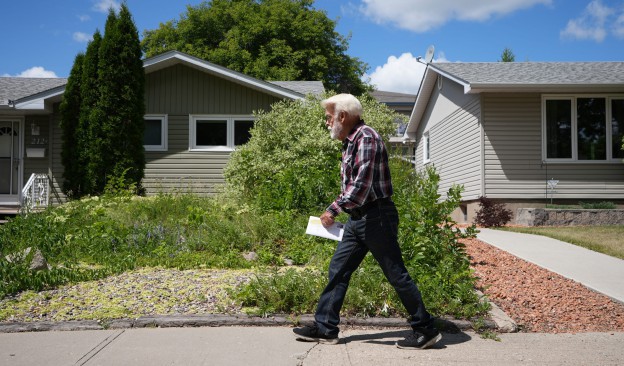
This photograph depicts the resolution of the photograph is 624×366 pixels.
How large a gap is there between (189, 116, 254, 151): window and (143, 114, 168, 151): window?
2.50 ft

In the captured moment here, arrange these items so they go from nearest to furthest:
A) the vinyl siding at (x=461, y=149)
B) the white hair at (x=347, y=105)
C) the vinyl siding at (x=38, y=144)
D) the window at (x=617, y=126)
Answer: the white hair at (x=347, y=105) < the window at (x=617, y=126) < the vinyl siding at (x=461, y=149) < the vinyl siding at (x=38, y=144)

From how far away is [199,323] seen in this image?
4.90 meters

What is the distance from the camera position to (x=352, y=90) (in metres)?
40.2

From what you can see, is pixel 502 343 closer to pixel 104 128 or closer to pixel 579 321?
pixel 579 321

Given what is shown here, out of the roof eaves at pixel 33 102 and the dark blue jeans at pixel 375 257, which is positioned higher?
the roof eaves at pixel 33 102

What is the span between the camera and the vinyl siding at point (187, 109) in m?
16.0

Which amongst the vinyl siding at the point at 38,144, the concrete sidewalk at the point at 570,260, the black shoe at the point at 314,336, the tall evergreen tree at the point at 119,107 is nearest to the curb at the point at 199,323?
the black shoe at the point at 314,336

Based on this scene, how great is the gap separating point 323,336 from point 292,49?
33.9 m

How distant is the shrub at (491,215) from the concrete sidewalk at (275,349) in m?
9.06

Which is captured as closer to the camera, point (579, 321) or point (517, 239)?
point (579, 321)

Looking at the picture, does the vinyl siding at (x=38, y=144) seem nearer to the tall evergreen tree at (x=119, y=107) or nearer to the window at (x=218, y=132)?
the tall evergreen tree at (x=119, y=107)

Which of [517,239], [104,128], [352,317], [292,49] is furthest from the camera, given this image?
[292,49]

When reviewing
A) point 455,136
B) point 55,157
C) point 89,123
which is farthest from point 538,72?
point 55,157

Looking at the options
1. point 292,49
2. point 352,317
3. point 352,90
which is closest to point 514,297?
point 352,317
